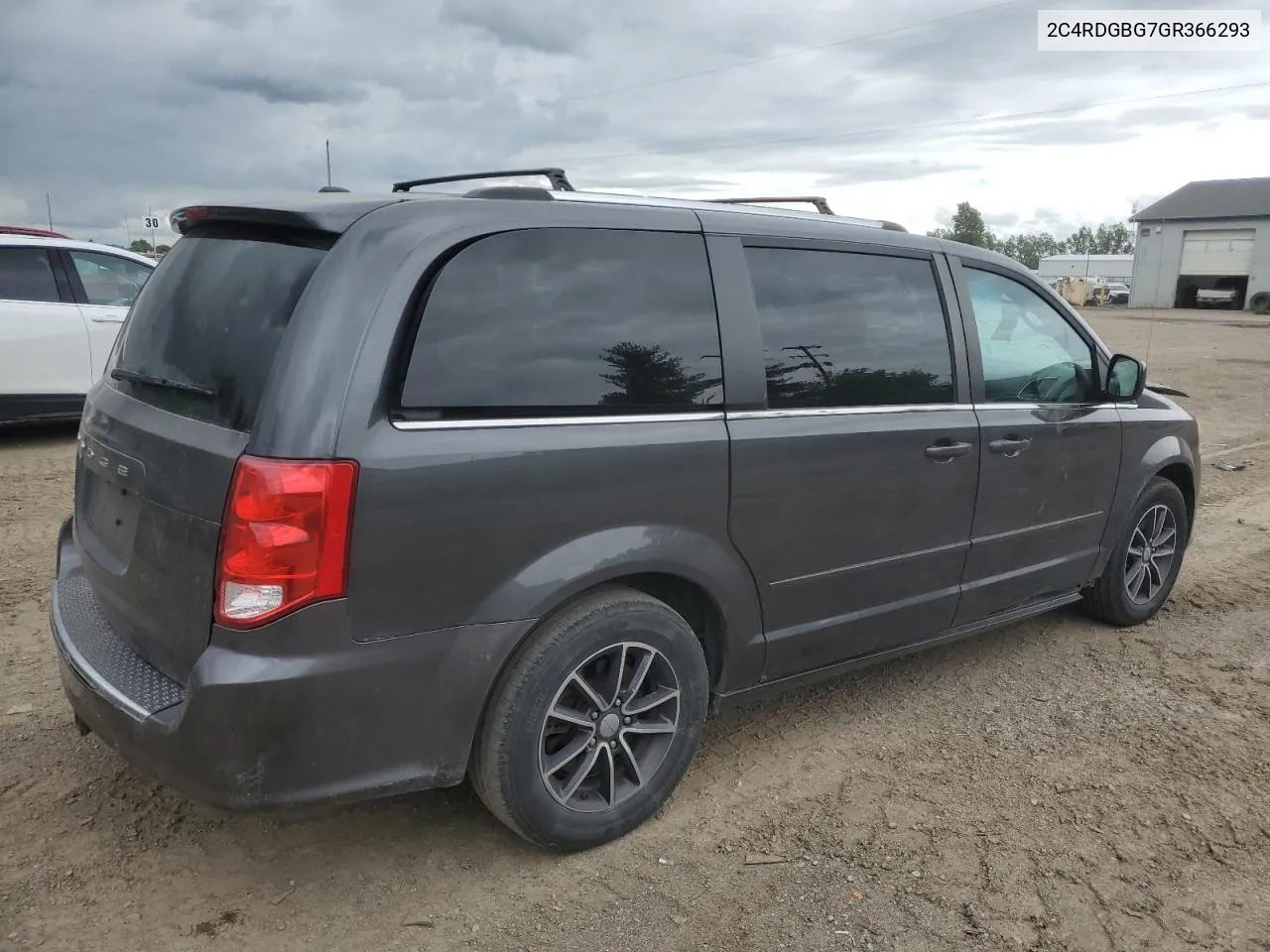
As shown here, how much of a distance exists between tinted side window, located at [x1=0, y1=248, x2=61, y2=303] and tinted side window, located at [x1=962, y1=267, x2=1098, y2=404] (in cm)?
775

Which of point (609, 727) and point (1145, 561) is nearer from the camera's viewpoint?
point (609, 727)

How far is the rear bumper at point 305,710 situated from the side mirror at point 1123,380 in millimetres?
2992

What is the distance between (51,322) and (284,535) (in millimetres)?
7412

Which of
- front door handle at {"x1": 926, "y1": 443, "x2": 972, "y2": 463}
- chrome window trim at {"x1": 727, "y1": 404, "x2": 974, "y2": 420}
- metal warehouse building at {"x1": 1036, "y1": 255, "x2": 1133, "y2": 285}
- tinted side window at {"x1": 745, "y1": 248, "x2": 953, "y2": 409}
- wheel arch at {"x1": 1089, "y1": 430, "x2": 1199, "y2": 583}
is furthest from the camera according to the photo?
metal warehouse building at {"x1": 1036, "y1": 255, "x2": 1133, "y2": 285}

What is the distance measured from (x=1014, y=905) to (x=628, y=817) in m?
1.08

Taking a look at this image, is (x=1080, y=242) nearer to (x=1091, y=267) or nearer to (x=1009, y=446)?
(x=1091, y=267)

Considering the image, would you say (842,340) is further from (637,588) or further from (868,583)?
(637,588)

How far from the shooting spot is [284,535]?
2.31 meters

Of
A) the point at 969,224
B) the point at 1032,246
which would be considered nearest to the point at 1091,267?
the point at 969,224

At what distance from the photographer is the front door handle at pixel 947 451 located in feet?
11.6

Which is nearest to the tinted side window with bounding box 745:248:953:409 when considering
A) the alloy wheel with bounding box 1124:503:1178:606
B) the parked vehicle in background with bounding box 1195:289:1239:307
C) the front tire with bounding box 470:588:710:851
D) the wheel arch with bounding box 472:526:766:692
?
the wheel arch with bounding box 472:526:766:692

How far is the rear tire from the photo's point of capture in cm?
466

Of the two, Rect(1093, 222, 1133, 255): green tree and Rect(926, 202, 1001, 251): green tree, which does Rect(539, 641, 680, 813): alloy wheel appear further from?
Rect(1093, 222, 1133, 255): green tree

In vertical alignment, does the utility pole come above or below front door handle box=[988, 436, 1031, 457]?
above
